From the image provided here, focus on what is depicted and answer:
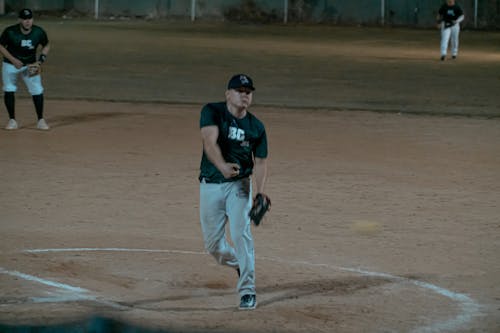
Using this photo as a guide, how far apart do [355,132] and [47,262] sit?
35.4 ft

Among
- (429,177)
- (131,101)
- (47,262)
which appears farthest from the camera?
(131,101)

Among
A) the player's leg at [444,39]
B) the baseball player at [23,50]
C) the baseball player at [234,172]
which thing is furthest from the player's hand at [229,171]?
the player's leg at [444,39]

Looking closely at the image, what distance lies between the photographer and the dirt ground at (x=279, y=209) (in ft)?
30.7

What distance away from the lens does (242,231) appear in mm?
9219

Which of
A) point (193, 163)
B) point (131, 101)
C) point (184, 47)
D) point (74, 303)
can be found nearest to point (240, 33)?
point (184, 47)

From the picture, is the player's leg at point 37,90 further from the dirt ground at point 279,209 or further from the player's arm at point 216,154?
the player's arm at point 216,154

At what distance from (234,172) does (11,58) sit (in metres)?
10.9

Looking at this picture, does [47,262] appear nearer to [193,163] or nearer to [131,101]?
[193,163]

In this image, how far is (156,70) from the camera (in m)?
31.6

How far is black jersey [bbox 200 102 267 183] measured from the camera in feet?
30.5

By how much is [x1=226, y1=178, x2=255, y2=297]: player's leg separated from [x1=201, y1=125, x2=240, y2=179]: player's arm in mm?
247

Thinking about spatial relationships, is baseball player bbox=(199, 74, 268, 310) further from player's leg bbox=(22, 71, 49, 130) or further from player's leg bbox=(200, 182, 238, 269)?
player's leg bbox=(22, 71, 49, 130)

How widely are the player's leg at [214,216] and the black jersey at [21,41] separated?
10555mm

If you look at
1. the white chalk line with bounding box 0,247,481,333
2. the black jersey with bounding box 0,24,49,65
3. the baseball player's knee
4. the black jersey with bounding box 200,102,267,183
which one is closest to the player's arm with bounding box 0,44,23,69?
the black jersey with bounding box 0,24,49,65
